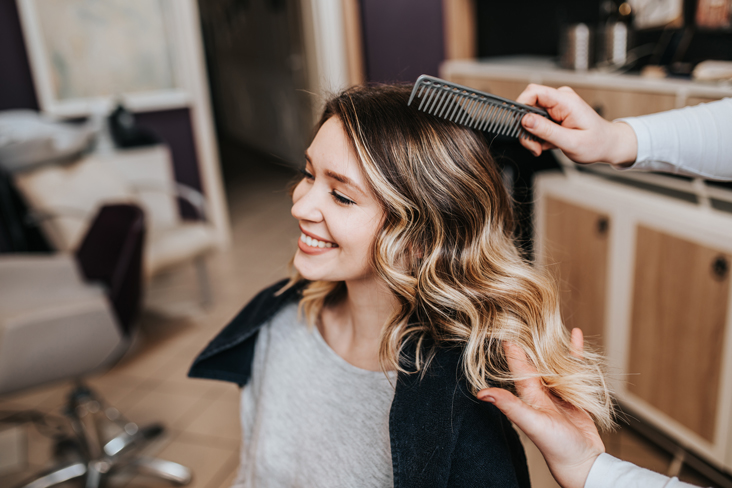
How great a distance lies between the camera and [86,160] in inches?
127

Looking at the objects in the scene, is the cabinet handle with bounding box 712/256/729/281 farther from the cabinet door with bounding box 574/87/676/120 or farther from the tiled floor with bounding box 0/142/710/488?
the tiled floor with bounding box 0/142/710/488

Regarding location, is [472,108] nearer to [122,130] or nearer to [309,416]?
[309,416]

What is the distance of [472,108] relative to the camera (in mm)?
876

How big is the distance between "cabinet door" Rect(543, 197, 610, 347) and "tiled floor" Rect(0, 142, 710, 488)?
442 millimetres

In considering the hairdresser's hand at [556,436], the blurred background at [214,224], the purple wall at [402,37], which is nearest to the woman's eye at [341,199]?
the blurred background at [214,224]

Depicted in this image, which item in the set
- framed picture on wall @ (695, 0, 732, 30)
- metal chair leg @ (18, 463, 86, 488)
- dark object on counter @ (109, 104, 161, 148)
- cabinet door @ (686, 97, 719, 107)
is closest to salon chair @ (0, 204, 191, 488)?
metal chair leg @ (18, 463, 86, 488)

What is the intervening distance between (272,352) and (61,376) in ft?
3.44

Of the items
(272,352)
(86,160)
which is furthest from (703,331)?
(86,160)

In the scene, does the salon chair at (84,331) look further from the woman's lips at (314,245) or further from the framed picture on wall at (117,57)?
the framed picture on wall at (117,57)

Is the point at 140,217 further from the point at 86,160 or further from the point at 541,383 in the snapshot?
the point at 541,383

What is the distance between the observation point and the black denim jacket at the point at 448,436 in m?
0.87

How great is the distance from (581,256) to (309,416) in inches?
56.7

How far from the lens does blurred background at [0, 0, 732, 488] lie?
1.85m

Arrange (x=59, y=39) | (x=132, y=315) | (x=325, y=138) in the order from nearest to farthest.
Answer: (x=325, y=138), (x=132, y=315), (x=59, y=39)
